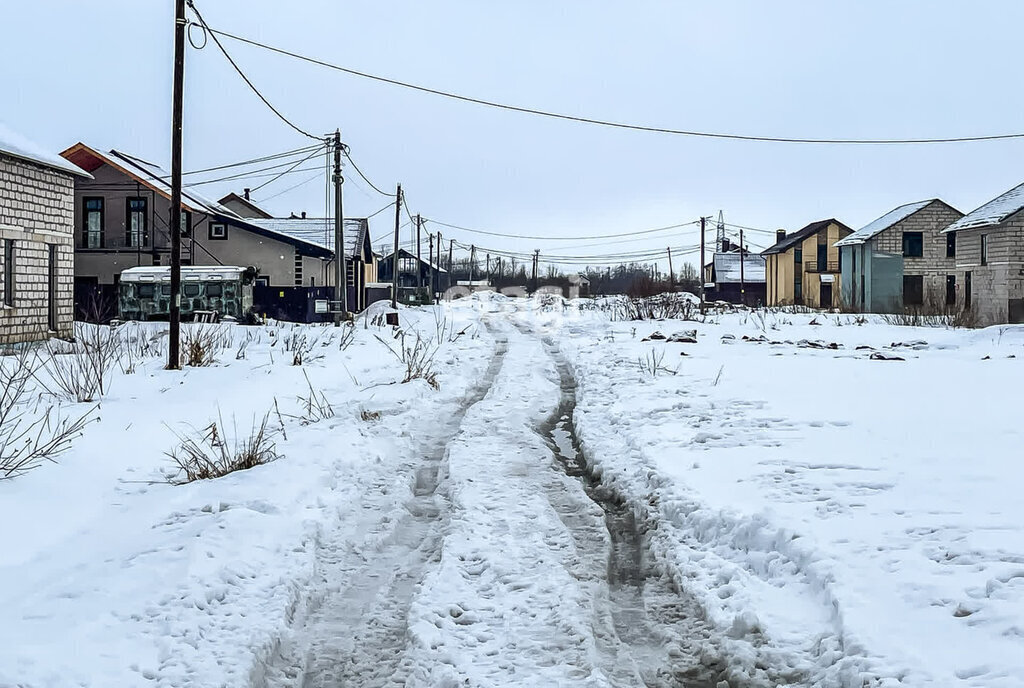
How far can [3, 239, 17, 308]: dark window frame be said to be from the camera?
16.7m

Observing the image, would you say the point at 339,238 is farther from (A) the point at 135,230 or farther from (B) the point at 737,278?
(B) the point at 737,278

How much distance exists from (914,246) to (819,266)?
10.8m

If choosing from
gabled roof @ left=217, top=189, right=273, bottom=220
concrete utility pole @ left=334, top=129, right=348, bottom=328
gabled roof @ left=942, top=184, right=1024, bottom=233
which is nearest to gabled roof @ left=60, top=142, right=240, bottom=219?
concrete utility pole @ left=334, top=129, right=348, bottom=328

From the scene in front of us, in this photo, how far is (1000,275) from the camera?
34.3 metres

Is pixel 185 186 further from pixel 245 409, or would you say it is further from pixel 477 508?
pixel 477 508

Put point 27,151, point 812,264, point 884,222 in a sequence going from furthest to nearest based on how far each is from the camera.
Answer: point 812,264, point 884,222, point 27,151

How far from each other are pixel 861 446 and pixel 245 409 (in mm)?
6778

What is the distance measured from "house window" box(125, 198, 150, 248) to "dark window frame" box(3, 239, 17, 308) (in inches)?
731

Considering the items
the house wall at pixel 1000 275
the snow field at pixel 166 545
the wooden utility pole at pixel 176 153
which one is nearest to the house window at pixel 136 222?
the wooden utility pole at pixel 176 153

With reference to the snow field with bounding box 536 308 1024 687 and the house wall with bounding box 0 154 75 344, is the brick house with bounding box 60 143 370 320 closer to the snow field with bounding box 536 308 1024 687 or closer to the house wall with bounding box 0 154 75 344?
the house wall with bounding box 0 154 75 344

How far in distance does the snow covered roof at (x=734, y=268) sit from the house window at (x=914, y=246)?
20.6 m

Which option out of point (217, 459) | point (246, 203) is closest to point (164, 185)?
point (246, 203)

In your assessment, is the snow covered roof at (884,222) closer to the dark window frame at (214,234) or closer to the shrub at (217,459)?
the dark window frame at (214,234)

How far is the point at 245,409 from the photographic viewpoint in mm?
9570
